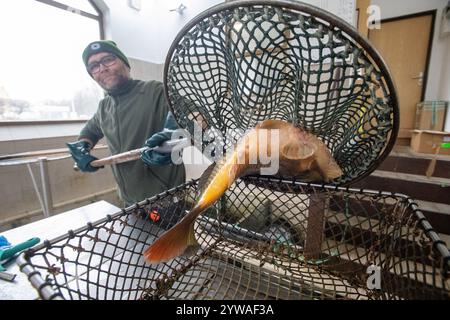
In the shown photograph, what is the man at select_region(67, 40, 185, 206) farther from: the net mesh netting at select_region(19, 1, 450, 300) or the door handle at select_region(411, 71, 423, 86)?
the door handle at select_region(411, 71, 423, 86)

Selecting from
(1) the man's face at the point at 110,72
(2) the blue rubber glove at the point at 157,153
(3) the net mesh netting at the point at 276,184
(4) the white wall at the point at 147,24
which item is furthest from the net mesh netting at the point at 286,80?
(4) the white wall at the point at 147,24

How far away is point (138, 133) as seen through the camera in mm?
1070

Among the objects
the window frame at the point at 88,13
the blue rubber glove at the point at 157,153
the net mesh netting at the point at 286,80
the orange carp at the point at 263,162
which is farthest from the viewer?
the window frame at the point at 88,13

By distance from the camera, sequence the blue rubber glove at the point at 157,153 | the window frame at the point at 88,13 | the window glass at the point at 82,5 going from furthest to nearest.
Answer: the window glass at the point at 82,5
the window frame at the point at 88,13
the blue rubber glove at the point at 157,153

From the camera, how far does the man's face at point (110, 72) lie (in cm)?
100

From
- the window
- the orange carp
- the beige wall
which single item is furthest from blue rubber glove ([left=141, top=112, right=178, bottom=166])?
the window

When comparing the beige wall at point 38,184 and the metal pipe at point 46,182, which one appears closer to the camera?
the metal pipe at point 46,182

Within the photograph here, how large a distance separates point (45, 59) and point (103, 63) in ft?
4.72

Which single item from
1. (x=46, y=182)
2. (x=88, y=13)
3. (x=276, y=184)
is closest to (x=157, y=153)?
(x=276, y=184)

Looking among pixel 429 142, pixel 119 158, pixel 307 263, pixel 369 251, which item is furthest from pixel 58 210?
pixel 429 142

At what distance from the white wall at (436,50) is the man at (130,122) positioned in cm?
294

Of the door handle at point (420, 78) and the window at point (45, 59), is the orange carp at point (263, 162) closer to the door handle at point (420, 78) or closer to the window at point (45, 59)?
the window at point (45, 59)

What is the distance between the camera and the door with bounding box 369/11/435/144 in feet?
8.14

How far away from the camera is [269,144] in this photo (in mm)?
431
